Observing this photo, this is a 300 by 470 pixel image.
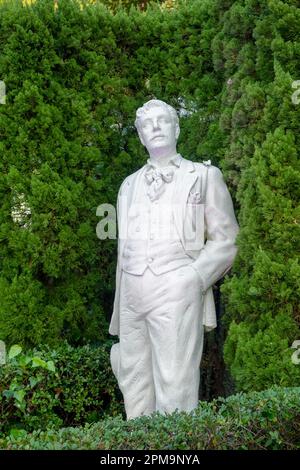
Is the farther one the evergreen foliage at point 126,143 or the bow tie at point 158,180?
the bow tie at point 158,180

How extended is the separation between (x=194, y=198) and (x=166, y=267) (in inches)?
19.7

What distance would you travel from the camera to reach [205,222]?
4.91 m

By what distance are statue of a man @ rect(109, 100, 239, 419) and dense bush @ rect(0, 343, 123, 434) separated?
2.37 ft

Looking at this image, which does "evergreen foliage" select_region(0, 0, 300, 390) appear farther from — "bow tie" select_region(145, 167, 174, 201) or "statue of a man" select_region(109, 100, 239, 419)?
"bow tie" select_region(145, 167, 174, 201)

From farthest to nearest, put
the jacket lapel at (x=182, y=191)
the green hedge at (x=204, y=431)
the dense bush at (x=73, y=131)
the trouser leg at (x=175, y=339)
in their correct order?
1. the dense bush at (x=73, y=131)
2. the jacket lapel at (x=182, y=191)
3. the trouser leg at (x=175, y=339)
4. the green hedge at (x=204, y=431)

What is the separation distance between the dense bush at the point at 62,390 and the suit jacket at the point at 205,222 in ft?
2.73

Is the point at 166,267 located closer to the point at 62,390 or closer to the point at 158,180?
the point at 158,180

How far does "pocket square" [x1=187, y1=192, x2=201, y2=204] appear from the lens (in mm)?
4766

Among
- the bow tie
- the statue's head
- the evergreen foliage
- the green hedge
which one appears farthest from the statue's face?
the green hedge

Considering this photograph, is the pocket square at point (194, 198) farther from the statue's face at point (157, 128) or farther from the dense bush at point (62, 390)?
the dense bush at point (62, 390)

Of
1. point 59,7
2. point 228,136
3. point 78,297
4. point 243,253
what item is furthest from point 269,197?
point 59,7

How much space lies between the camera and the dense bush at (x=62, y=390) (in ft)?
17.4

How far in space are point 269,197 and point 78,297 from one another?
1982 mm

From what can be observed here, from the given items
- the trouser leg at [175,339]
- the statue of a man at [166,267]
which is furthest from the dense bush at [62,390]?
the trouser leg at [175,339]
